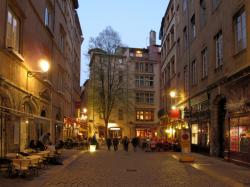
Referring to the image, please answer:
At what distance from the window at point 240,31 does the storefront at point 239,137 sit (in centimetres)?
355

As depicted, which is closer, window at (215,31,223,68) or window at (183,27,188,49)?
window at (215,31,223,68)

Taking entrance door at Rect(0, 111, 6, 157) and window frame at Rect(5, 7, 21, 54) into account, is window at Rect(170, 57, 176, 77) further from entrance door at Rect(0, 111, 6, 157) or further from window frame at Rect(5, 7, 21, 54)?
entrance door at Rect(0, 111, 6, 157)

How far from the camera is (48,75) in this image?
99.9 feet

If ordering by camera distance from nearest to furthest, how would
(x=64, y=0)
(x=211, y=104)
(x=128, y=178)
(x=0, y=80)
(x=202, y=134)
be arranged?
(x=128, y=178) → (x=0, y=80) → (x=211, y=104) → (x=202, y=134) → (x=64, y=0)

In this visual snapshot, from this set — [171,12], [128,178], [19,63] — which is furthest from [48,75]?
[171,12]

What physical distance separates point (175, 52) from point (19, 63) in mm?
27374

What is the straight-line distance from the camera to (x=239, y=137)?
20.3 m

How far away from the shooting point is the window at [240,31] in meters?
19.8

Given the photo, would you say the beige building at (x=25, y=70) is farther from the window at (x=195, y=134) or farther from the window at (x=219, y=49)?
the window at (x=195, y=134)

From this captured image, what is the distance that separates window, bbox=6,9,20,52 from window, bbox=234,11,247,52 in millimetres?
11126

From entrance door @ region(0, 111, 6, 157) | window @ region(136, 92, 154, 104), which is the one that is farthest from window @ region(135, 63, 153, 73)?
entrance door @ region(0, 111, 6, 157)

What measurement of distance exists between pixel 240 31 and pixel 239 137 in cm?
541

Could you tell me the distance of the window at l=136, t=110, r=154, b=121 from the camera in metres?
80.1

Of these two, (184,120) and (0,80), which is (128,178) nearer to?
(0,80)
